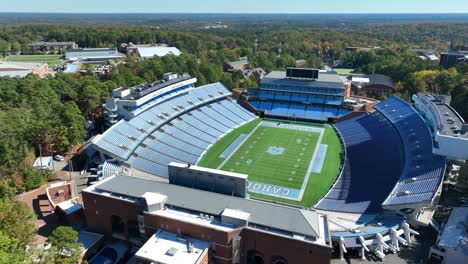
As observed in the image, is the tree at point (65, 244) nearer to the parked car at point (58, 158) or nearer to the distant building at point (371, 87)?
the parked car at point (58, 158)

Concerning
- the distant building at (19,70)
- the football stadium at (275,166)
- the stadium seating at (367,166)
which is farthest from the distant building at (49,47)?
the stadium seating at (367,166)

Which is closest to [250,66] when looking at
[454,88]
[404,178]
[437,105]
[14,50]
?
[454,88]

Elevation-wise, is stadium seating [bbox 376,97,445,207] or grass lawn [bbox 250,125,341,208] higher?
stadium seating [bbox 376,97,445,207]

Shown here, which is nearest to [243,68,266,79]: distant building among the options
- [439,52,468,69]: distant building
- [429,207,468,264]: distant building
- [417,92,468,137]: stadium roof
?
[417,92,468,137]: stadium roof

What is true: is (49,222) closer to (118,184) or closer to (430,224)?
(118,184)

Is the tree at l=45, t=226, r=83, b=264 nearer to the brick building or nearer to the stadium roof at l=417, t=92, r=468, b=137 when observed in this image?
the brick building

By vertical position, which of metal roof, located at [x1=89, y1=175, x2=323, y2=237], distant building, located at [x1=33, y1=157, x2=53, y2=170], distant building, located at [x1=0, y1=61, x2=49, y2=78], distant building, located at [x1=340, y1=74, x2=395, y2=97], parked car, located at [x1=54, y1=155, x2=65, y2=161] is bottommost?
parked car, located at [x1=54, y1=155, x2=65, y2=161]

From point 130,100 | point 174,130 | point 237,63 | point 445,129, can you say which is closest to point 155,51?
point 237,63
